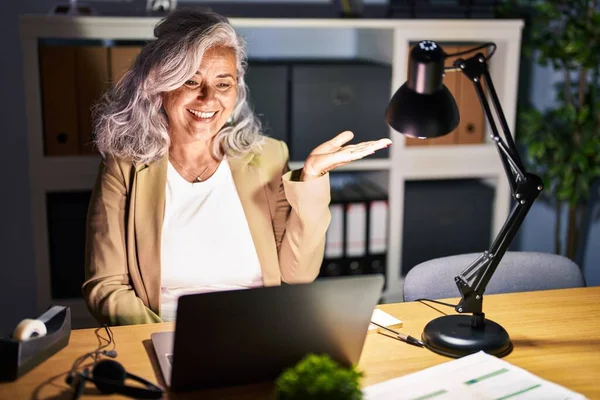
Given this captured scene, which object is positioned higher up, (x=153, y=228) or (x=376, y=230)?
(x=153, y=228)

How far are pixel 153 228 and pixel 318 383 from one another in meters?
0.99

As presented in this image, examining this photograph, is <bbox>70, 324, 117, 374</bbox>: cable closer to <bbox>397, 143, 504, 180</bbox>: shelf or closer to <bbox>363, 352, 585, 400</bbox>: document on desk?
<bbox>363, 352, 585, 400</bbox>: document on desk

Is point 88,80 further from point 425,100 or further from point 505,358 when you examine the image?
point 505,358

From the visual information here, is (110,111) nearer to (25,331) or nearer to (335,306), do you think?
(25,331)

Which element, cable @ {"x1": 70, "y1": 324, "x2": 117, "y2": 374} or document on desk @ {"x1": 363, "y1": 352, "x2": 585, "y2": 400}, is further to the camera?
cable @ {"x1": 70, "y1": 324, "x2": 117, "y2": 374}

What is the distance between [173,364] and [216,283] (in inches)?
27.5

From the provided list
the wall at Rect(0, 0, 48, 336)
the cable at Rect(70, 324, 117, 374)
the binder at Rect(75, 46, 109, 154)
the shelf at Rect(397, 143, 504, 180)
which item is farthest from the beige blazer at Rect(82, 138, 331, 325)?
the wall at Rect(0, 0, 48, 336)

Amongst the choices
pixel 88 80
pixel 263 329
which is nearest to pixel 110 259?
pixel 263 329

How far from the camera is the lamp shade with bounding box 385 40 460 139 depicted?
1353mm

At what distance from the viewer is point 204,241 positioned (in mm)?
1909

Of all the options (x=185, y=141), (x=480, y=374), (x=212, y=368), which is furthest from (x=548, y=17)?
(x=212, y=368)

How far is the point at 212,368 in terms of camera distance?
4.05 ft

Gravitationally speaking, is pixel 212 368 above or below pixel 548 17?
below

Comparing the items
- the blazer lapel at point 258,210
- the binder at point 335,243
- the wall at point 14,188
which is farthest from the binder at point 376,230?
the blazer lapel at point 258,210
